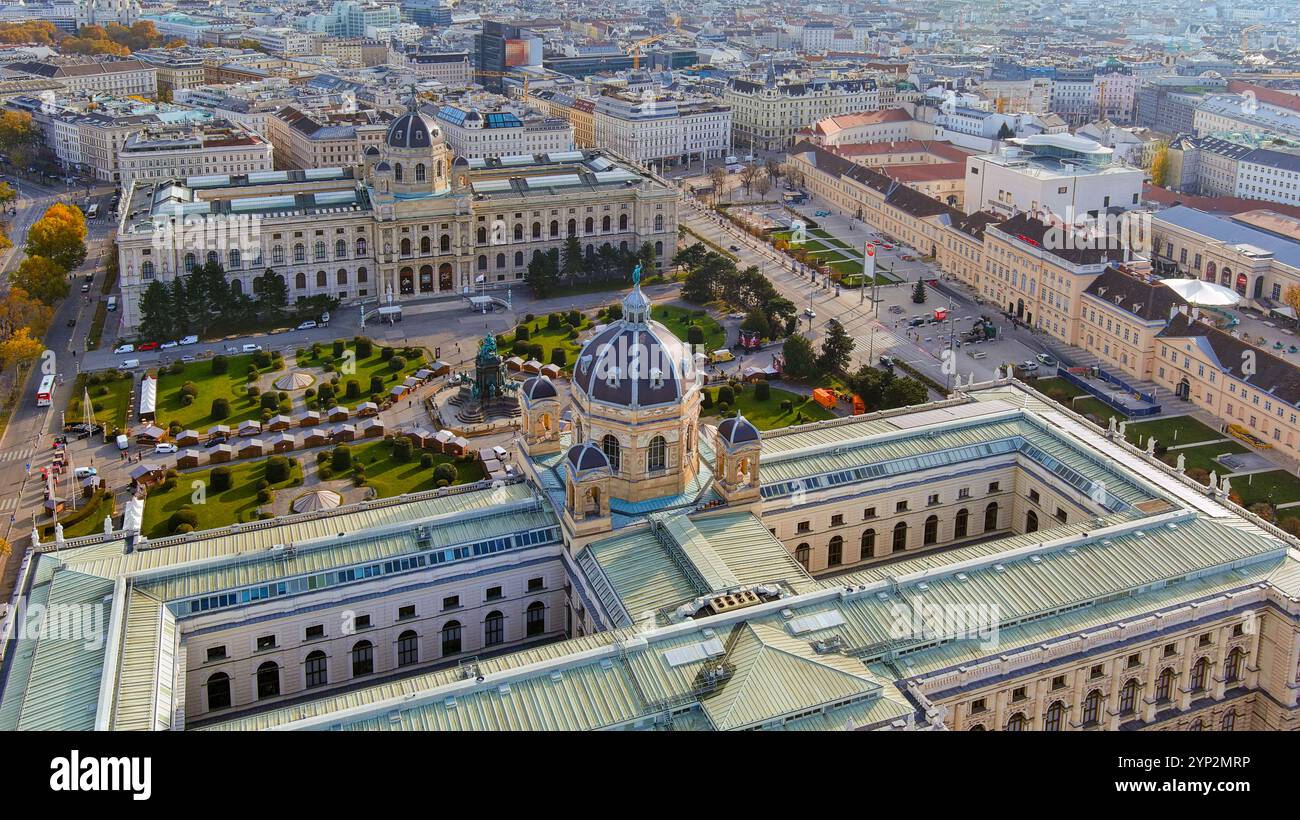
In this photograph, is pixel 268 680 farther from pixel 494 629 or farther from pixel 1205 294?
pixel 1205 294

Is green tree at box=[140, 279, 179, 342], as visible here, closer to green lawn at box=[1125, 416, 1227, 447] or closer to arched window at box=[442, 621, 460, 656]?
arched window at box=[442, 621, 460, 656]

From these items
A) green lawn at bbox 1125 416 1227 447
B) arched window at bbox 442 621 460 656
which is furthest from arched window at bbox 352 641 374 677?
green lawn at bbox 1125 416 1227 447

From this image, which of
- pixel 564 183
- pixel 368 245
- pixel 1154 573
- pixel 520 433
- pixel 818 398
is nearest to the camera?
pixel 1154 573

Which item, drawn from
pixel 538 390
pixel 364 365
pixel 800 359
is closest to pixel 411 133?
pixel 364 365

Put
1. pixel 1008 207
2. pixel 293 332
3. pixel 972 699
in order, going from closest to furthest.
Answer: pixel 972 699, pixel 293 332, pixel 1008 207

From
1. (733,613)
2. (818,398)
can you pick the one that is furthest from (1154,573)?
(818,398)

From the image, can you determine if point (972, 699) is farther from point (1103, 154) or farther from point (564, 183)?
point (1103, 154)
